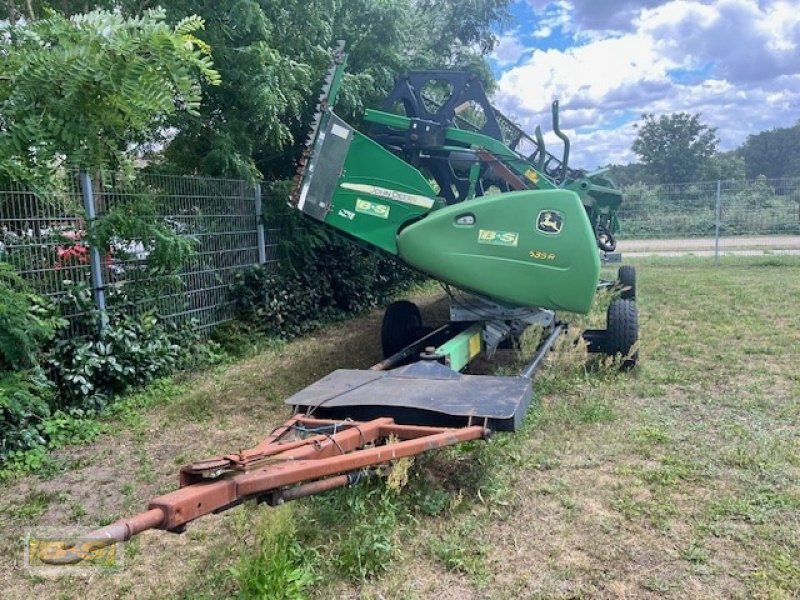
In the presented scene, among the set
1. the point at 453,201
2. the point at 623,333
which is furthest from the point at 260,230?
the point at 623,333

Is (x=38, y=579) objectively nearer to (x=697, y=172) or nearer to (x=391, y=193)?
(x=391, y=193)

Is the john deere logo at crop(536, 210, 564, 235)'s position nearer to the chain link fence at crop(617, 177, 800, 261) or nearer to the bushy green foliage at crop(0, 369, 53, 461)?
the bushy green foliage at crop(0, 369, 53, 461)

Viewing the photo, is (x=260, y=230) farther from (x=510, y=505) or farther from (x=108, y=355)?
(x=510, y=505)

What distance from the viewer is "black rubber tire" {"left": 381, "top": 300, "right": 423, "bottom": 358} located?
6441mm

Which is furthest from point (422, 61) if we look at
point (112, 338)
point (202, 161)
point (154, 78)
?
point (154, 78)

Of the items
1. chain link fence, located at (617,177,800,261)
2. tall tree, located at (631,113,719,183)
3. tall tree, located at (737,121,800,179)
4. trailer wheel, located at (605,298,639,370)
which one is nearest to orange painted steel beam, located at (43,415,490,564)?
trailer wheel, located at (605,298,639,370)

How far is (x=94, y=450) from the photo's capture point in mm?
4266

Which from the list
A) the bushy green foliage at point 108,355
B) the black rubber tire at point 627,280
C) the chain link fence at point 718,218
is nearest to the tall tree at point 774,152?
the chain link fence at point 718,218

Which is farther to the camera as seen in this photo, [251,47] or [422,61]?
[422,61]

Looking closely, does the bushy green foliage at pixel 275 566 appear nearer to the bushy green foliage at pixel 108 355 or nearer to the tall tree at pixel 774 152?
the bushy green foliage at pixel 108 355

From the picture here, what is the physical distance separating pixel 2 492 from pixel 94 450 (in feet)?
2.17

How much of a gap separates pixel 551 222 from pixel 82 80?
3.09 meters

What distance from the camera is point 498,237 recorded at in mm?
4727

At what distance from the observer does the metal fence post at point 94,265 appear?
522 cm
